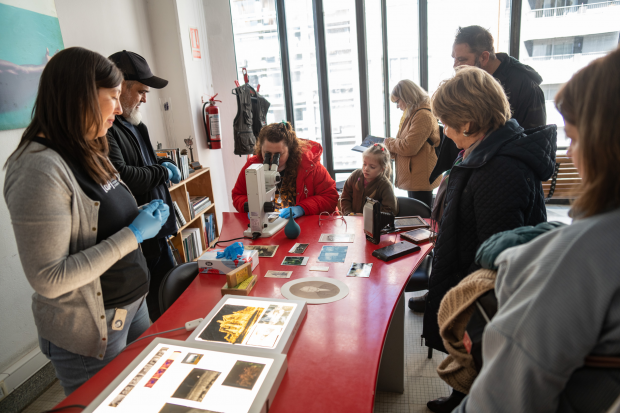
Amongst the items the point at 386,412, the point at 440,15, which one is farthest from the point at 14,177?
the point at 440,15

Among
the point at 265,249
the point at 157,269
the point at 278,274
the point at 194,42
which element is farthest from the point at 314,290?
the point at 194,42

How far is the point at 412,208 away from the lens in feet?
8.82

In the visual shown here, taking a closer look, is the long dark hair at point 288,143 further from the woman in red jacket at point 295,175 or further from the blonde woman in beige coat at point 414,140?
the blonde woman in beige coat at point 414,140

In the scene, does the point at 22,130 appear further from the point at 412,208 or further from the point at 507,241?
the point at 507,241

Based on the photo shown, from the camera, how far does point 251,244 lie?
6.97ft

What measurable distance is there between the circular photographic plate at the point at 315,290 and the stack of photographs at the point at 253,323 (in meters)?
0.13

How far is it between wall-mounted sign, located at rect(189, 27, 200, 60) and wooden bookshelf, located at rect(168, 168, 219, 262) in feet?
4.27

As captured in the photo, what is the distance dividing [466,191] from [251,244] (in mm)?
1165

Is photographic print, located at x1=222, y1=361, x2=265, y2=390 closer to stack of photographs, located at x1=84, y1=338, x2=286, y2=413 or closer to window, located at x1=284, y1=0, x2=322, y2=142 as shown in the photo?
stack of photographs, located at x1=84, y1=338, x2=286, y2=413

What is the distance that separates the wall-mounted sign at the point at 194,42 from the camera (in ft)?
13.3

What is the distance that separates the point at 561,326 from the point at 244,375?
74 centimetres

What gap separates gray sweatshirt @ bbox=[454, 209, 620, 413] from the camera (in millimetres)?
637

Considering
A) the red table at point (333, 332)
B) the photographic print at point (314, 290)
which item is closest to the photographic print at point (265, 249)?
the red table at point (333, 332)

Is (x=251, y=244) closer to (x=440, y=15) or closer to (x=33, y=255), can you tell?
(x=33, y=255)
